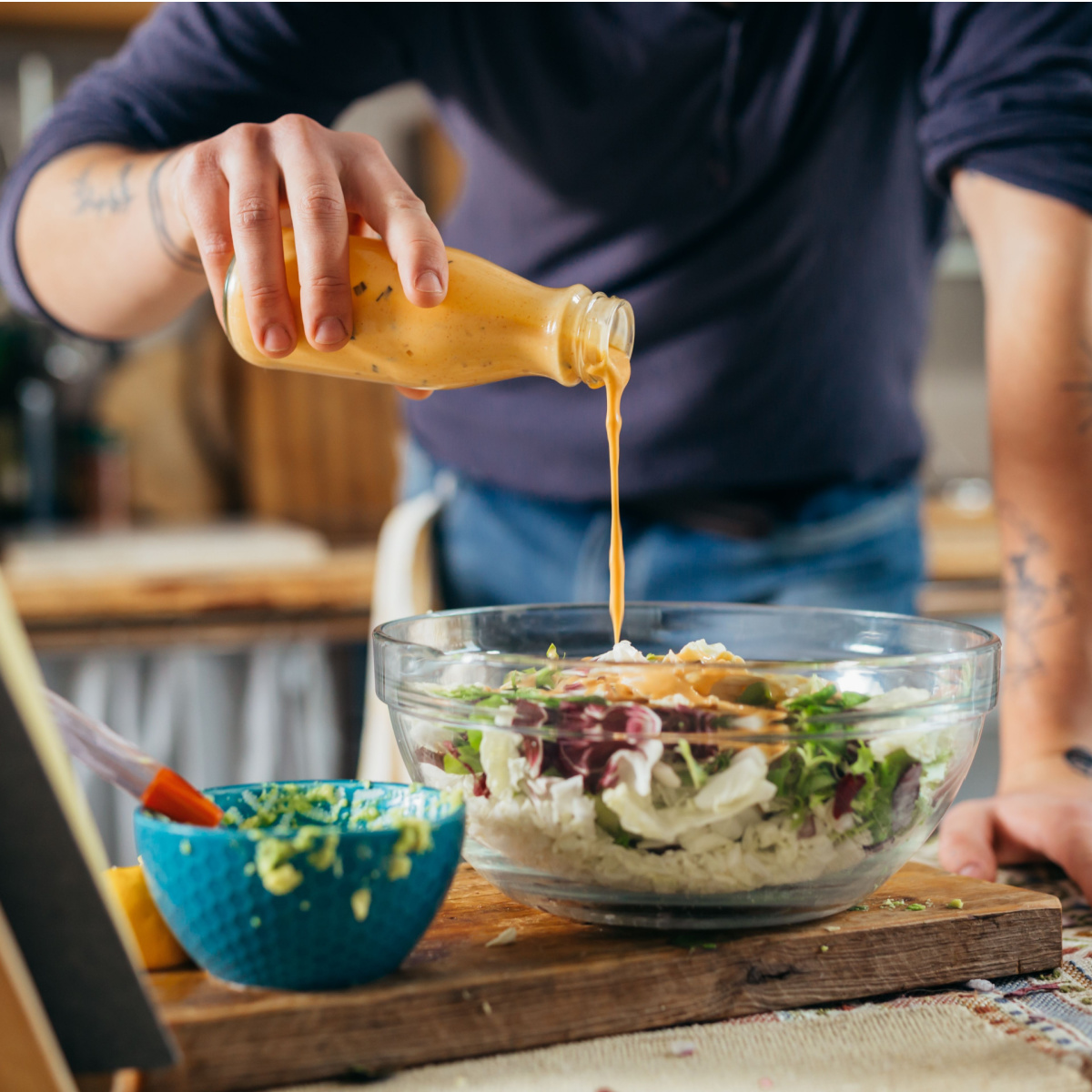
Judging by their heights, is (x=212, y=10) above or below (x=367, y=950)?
above

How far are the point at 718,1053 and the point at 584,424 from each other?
2.86 ft

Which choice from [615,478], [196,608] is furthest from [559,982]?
[196,608]

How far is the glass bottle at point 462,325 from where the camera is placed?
0.71 metres

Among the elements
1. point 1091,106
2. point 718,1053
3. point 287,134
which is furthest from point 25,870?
point 1091,106

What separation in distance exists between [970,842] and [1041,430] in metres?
0.46

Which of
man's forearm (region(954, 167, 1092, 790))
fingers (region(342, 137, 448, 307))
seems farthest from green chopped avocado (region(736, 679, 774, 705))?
man's forearm (region(954, 167, 1092, 790))

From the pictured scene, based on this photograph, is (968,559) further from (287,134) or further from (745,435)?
(287,134)

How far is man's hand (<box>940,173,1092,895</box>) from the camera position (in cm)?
104

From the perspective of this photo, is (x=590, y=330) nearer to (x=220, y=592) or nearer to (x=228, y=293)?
(x=228, y=293)

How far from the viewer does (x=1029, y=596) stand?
1.13 metres

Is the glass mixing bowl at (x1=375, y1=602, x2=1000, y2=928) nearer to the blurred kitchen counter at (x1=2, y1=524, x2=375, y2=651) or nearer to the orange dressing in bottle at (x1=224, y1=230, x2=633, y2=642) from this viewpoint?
the orange dressing in bottle at (x1=224, y1=230, x2=633, y2=642)

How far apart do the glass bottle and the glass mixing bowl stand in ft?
0.60

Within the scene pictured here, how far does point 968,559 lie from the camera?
91.8 inches

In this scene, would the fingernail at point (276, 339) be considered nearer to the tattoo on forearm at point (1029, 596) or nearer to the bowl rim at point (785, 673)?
the bowl rim at point (785, 673)
